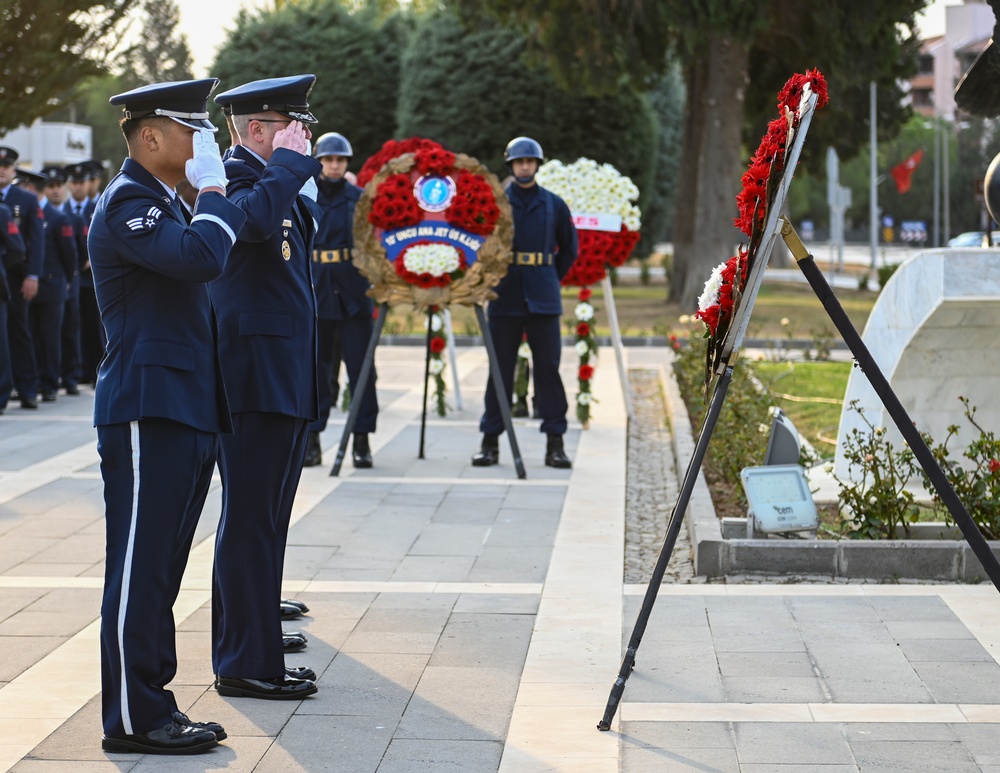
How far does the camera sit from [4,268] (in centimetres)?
1294

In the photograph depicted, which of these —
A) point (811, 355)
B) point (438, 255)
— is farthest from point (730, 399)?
point (811, 355)

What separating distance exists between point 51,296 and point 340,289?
4776 mm

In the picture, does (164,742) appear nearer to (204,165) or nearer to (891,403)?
(204,165)

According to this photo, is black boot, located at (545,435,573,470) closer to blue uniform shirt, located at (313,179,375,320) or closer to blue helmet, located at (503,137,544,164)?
blue uniform shirt, located at (313,179,375,320)

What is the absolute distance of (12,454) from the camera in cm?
1048

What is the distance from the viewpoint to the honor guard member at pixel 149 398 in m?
4.27

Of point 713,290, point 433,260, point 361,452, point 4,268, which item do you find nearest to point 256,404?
point 713,290

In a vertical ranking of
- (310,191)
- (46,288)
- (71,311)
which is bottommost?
(71,311)

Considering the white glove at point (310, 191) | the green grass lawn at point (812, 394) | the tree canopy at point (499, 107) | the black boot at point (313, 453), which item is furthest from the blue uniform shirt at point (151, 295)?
the tree canopy at point (499, 107)

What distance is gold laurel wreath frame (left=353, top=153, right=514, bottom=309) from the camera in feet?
31.5

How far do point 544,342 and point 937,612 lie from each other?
4.54 metres

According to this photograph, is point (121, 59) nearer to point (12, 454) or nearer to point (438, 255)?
point (12, 454)

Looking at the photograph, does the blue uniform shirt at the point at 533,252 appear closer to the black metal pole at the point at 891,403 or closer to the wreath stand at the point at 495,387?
the wreath stand at the point at 495,387

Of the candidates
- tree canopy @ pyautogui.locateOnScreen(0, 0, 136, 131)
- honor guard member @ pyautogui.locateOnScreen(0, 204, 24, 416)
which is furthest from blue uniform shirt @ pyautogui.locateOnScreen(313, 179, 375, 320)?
tree canopy @ pyautogui.locateOnScreen(0, 0, 136, 131)
